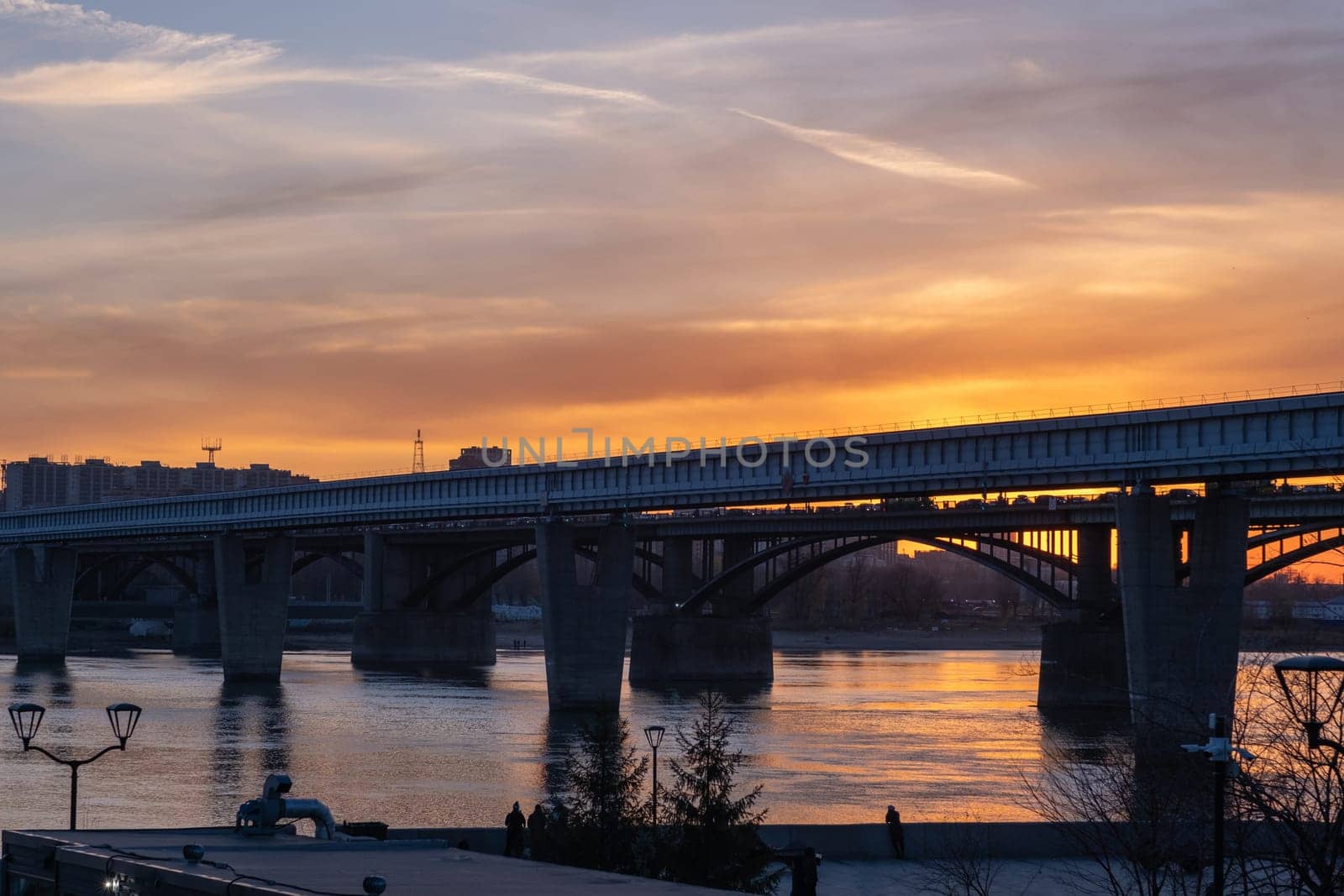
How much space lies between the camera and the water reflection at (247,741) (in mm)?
55531

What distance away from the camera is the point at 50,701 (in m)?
92.8

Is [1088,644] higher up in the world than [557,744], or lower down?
higher up

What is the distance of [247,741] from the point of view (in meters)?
71.1

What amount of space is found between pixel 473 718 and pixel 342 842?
207ft

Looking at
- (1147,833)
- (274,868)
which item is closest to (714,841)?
(1147,833)

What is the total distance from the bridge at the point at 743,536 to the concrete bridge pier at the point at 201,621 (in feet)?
23.4

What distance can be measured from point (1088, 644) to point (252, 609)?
55.0 m

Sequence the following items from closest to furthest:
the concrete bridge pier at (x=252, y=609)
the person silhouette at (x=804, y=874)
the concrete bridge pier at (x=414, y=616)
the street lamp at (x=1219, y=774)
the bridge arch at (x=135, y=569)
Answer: the street lamp at (x=1219, y=774) → the person silhouette at (x=804, y=874) → the concrete bridge pier at (x=252, y=609) → the concrete bridge pier at (x=414, y=616) → the bridge arch at (x=135, y=569)

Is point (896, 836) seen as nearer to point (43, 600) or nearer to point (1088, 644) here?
point (1088, 644)

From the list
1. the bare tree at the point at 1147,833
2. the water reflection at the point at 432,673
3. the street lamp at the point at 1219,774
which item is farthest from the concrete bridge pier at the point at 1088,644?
the street lamp at the point at 1219,774

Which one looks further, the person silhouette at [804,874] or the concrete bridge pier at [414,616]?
the concrete bridge pier at [414,616]

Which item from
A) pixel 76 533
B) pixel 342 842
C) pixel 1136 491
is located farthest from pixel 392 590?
pixel 342 842

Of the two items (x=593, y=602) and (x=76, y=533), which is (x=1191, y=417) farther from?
(x=76, y=533)

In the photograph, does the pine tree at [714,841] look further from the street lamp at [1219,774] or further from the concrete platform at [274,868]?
the street lamp at [1219,774]
